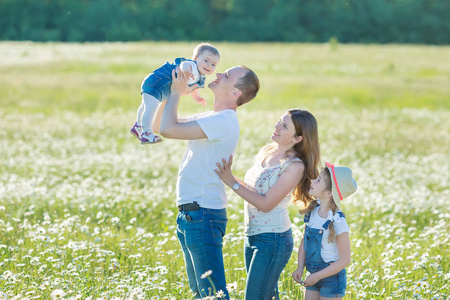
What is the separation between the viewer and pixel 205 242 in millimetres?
4910

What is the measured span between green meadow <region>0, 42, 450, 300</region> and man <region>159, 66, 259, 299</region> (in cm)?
33

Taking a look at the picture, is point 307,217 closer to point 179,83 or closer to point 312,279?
point 312,279

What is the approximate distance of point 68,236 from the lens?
23.5 feet

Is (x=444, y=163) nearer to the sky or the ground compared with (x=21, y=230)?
nearer to the sky

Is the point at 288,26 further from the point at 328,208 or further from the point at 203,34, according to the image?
the point at 328,208

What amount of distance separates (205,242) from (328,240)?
972 mm

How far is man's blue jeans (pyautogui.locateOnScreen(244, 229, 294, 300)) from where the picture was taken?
492cm

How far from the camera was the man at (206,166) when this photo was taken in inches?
192

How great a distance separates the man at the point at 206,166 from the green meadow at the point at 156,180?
1.10 ft

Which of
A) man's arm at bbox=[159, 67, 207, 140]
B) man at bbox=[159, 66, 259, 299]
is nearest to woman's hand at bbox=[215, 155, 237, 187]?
man at bbox=[159, 66, 259, 299]

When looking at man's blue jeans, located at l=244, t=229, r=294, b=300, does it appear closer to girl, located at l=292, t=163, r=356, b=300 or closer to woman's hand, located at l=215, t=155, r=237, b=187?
girl, located at l=292, t=163, r=356, b=300

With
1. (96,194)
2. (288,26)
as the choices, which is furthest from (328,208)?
(288,26)

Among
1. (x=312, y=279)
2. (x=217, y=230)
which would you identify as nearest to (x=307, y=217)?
(x=312, y=279)

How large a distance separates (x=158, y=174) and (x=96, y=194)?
10.2 feet
